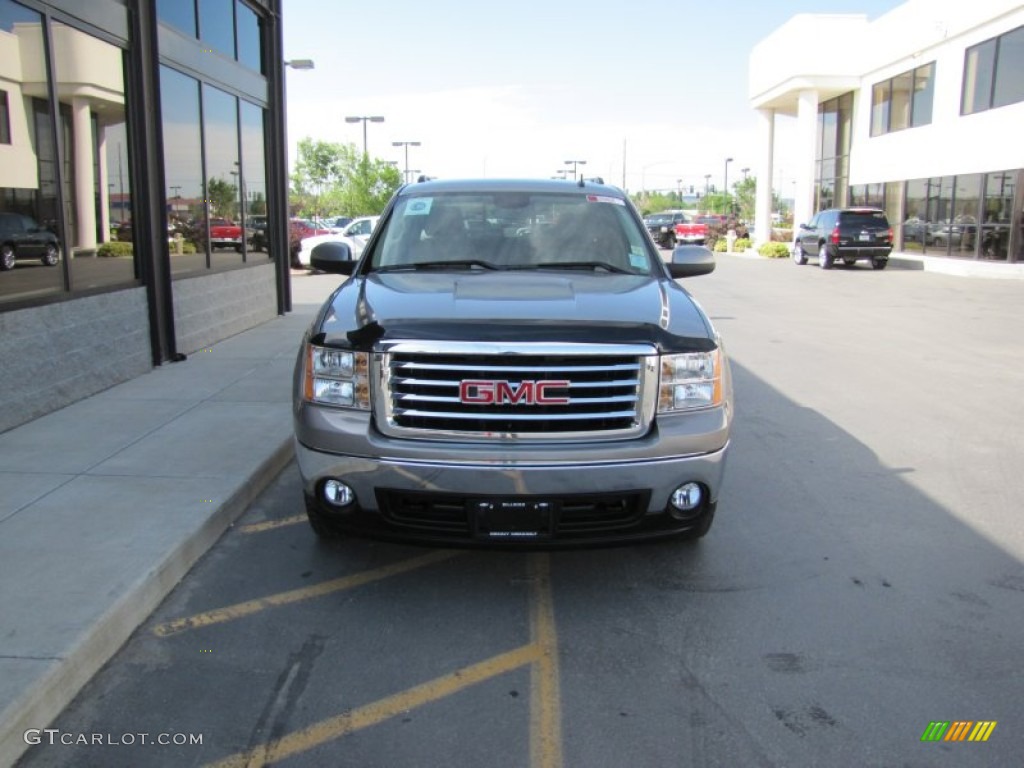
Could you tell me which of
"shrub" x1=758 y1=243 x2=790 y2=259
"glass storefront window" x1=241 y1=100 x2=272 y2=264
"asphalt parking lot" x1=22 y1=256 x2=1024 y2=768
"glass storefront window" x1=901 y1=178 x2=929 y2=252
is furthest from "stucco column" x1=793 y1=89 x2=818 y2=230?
"asphalt parking lot" x1=22 y1=256 x2=1024 y2=768

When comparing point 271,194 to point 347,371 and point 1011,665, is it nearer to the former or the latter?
point 347,371

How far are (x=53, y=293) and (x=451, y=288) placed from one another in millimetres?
4370

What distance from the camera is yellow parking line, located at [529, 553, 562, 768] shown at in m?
2.98

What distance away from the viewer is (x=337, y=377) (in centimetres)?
391

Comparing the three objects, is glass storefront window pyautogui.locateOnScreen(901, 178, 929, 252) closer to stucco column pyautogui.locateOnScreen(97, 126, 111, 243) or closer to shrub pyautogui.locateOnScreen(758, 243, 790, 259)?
shrub pyautogui.locateOnScreen(758, 243, 790, 259)

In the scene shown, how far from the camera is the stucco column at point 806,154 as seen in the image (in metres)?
38.0

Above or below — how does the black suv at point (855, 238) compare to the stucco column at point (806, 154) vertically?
below

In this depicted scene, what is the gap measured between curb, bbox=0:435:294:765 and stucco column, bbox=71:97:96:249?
3.85m

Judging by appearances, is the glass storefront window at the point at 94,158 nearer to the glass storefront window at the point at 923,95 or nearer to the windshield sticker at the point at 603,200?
the windshield sticker at the point at 603,200

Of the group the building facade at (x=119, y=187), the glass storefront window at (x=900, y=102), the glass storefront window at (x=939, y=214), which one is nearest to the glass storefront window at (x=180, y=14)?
the building facade at (x=119, y=187)

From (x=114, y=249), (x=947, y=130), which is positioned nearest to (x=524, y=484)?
(x=114, y=249)

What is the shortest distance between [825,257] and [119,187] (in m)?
24.0

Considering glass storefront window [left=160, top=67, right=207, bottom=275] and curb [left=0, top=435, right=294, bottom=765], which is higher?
glass storefront window [left=160, top=67, right=207, bottom=275]

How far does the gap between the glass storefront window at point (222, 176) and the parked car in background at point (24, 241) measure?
373 cm
